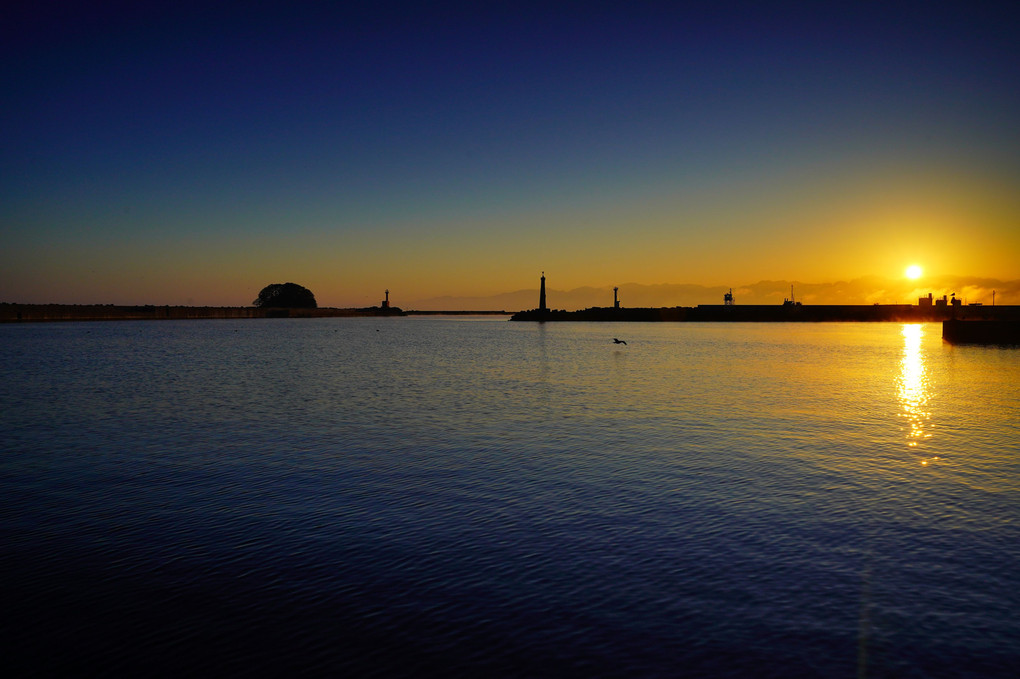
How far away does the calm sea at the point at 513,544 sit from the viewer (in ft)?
22.9

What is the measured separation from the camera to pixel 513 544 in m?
10.1

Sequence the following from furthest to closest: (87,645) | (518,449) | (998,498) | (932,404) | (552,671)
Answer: (932,404) < (518,449) < (998,498) < (87,645) < (552,671)

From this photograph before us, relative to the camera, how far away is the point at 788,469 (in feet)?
49.0

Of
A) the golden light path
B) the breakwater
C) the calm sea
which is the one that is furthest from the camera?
the breakwater

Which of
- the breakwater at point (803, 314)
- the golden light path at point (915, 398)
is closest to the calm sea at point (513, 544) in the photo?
the golden light path at point (915, 398)

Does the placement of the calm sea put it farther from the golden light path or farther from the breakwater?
the breakwater

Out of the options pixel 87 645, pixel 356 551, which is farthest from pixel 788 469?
pixel 87 645

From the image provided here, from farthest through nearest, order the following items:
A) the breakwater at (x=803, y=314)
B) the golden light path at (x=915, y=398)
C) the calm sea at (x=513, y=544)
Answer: the breakwater at (x=803, y=314), the golden light path at (x=915, y=398), the calm sea at (x=513, y=544)

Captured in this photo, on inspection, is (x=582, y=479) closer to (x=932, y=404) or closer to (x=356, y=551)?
(x=356, y=551)

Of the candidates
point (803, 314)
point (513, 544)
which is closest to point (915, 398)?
point (513, 544)

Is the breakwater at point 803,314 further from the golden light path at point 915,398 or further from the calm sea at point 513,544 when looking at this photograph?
the calm sea at point 513,544

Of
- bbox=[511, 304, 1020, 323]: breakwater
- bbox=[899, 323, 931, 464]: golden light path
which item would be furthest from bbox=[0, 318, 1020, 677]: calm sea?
bbox=[511, 304, 1020, 323]: breakwater

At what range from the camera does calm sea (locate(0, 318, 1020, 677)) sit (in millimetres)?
6980

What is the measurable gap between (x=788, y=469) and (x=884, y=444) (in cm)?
471
